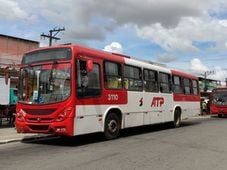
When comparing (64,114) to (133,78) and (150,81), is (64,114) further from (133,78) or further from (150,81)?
(150,81)

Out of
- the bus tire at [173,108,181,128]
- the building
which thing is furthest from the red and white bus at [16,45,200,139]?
the building

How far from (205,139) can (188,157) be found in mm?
4694

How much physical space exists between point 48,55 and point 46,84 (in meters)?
1.00

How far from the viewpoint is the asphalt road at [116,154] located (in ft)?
29.6

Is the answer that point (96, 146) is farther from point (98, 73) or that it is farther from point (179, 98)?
point (179, 98)

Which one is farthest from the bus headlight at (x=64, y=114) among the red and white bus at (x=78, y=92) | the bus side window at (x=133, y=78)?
the bus side window at (x=133, y=78)

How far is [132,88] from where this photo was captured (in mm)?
15539

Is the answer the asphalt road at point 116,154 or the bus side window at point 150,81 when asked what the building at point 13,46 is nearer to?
the bus side window at point 150,81

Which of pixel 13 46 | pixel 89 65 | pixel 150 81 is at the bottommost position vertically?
pixel 150 81

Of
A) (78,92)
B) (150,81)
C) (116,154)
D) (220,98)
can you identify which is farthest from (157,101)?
(220,98)

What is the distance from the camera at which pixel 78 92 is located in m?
12.2

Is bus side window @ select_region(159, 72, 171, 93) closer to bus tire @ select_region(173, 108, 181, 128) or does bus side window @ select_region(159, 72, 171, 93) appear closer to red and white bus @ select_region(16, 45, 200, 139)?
bus tire @ select_region(173, 108, 181, 128)

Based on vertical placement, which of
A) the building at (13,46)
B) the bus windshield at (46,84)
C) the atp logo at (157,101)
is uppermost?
the building at (13,46)

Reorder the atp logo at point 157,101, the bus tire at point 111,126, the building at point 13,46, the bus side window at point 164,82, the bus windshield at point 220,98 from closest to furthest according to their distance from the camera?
the bus tire at point 111,126, the atp logo at point 157,101, the bus side window at point 164,82, the bus windshield at point 220,98, the building at point 13,46
